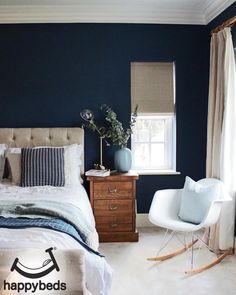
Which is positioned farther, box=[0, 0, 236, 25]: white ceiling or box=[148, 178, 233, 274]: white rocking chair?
box=[0, 0, 236, 25]: white ceiling

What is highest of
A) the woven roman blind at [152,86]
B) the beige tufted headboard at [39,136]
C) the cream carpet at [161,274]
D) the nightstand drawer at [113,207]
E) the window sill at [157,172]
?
the woven roman blind at [152,86]

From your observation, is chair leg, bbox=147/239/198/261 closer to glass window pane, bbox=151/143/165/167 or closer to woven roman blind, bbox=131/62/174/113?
glass window pane, bbox=151/143/165/167

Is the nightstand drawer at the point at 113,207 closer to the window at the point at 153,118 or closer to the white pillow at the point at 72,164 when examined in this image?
the white pillow at the point at 72,164

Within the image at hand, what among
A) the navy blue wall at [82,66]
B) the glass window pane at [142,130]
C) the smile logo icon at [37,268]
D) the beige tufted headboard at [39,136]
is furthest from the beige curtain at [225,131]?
the smile logo icon at [37,268]

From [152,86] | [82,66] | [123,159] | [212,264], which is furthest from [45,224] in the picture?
[152,86]

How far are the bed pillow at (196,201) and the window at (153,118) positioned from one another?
1085mm

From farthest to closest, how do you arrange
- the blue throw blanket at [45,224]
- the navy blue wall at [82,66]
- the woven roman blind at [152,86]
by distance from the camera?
the woven roman blind at [152,86] → the navy blue wall at [82,66] → the blue throw blanket at [45,224]

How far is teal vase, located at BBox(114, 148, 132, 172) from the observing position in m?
4.04

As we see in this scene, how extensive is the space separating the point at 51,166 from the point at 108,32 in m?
1.81

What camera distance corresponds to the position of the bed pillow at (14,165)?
12.0 feet

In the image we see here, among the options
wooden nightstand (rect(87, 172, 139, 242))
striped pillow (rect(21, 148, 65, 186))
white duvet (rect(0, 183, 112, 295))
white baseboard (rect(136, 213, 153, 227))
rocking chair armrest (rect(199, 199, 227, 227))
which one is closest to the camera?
white duvet (rect(0, 183, 112, 295))

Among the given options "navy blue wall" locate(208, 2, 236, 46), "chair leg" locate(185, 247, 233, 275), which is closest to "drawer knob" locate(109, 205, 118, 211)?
"chair leg" locate(185, 247, 233, 275)

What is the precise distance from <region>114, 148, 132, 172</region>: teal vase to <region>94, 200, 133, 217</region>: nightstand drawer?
1.28ft

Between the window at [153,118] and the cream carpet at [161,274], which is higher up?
the window at [153,118]
